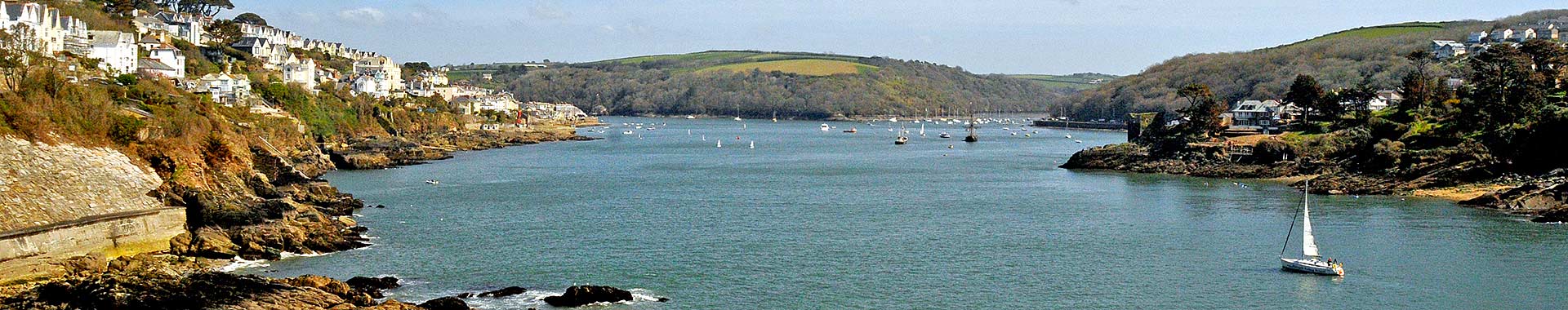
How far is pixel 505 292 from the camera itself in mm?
19547

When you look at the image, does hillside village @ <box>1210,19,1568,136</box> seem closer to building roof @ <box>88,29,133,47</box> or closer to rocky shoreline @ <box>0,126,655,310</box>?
rocky shoreline @ <box>0,126,655,310</box>

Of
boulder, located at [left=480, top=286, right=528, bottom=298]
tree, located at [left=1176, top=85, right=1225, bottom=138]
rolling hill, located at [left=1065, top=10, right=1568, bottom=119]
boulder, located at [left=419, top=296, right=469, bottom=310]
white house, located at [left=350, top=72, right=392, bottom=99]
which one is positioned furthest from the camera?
rolling hill, located at [left=1065, top=10, right=1568, bottom=119]

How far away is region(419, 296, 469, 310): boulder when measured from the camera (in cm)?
1761

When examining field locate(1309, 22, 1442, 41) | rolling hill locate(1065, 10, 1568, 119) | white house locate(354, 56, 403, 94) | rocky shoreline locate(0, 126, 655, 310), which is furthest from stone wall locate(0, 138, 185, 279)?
field locate(1309, 22, 1442, 41)

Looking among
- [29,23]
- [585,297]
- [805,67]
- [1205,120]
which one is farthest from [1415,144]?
[805,67]

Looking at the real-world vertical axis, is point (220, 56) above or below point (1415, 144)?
above

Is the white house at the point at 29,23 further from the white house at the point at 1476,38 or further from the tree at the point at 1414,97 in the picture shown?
the white house at the point at 1476,38

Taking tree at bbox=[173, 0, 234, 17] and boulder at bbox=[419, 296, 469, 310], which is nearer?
boulder at bbox=[419, 296, 469, 310]

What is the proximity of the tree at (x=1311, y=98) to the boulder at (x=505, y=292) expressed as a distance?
3826 centimetres

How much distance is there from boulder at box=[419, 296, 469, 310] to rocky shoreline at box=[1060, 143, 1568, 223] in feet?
73.8

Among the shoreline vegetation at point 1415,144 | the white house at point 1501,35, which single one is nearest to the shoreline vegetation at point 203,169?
the shoreline vegetation at point 1415,144

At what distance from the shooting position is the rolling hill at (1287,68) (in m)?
88.3

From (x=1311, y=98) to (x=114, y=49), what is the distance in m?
42.0

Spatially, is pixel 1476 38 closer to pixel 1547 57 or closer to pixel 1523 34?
pixel 1523 34
